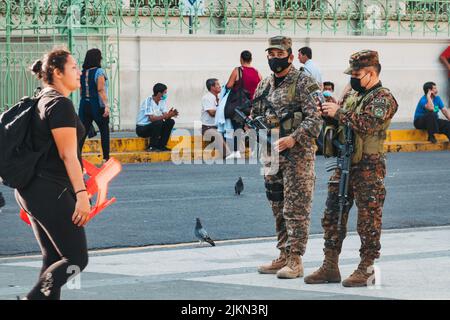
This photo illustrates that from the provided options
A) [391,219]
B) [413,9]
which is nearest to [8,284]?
[391,219]

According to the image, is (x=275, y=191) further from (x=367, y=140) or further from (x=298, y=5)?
(x=298, y=5)

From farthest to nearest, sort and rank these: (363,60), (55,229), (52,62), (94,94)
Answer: (94,94) → (363,60) → (52,62) → (55,229)

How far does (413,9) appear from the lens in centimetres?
2833

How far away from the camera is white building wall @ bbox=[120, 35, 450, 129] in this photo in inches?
942

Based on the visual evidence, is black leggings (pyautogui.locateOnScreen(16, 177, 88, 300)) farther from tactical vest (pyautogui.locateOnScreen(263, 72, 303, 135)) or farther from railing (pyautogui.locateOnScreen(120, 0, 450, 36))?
railing (pyautogui.locateOnScreen(120, 0, 450, 36))

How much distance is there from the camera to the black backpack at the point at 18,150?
22.9 feet

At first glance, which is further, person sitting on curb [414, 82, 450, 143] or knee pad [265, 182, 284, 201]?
person sitting on curb [414, 82, 450, 143]

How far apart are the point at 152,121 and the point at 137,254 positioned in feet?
32.7

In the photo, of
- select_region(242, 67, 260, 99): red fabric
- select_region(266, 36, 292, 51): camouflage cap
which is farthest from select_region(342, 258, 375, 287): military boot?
select_region(242, 67, 260, 99): red fabric

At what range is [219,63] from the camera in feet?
82.4

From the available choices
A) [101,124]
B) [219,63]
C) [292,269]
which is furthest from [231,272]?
[219,63]

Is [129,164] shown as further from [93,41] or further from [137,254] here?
[137,254]

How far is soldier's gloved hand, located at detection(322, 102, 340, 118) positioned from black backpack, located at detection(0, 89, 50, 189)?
2.61 m

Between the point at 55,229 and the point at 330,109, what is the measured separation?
275 cm
